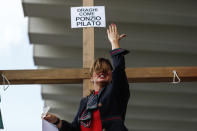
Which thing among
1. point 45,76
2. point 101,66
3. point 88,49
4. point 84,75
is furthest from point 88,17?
point 101,66

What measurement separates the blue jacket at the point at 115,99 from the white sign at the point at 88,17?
1.20 meters

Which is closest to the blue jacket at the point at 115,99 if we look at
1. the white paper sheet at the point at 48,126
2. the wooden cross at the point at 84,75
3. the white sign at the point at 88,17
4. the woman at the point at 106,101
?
the woman at the point at 106,101

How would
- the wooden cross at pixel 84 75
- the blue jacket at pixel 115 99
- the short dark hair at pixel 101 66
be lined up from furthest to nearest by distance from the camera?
the wooden cross at pixel 84 75 → the short dark hair at pixel 101 66 → the blue jacket at pixel 115 99

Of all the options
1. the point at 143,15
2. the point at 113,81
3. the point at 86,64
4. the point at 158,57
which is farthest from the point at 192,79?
the point at 158,57

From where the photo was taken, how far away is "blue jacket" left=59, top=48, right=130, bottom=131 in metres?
2.05

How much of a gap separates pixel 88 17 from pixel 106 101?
1338mm

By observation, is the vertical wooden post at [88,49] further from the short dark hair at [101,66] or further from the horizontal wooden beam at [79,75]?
the short dark hair at [101,66]

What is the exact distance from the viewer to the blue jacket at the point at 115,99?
205 centimetres

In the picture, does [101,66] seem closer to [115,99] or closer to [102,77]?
[102,77]

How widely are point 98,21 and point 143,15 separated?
190 centimetres

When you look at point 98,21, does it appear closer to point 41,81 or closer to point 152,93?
point 41,81

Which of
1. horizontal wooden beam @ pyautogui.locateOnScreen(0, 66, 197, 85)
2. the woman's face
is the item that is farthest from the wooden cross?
the woman's face

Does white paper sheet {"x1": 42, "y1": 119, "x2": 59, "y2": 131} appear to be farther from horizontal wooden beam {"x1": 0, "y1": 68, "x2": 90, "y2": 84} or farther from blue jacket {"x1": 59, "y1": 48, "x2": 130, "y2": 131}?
horizontal wooden beam {"x1": 0, "y1": 68, "x2": 90, "y2": 84}

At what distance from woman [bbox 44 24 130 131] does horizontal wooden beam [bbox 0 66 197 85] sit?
933mm
